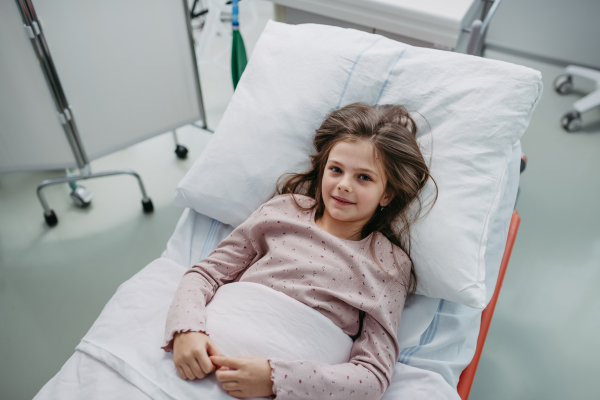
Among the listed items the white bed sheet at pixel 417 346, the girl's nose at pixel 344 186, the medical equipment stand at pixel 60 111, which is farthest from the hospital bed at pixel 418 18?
the girl's nose at pixel 344 186

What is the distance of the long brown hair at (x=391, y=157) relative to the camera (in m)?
0.89

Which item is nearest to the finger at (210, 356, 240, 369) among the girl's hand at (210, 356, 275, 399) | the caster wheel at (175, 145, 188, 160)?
the girl's hand at (210, 356, 275, 399)

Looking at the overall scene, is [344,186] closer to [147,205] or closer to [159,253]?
[159,253]

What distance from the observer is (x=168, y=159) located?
2033mm

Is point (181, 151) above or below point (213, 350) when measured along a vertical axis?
below

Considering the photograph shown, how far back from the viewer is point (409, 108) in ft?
3.36

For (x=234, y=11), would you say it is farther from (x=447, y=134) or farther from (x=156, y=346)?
(x=156, y=346)

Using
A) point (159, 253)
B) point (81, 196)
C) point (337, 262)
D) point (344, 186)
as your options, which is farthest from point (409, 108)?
point (81, 196)

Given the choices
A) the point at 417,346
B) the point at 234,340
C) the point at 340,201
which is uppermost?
the point at 340,201

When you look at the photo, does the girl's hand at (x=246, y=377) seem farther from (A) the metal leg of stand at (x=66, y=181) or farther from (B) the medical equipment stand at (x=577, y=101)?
(B) the medical equipment stand at (x=577, y=101)

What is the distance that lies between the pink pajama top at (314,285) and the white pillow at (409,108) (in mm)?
101

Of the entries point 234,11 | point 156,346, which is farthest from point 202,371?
point 234,11

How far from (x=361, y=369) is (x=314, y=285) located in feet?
0.62

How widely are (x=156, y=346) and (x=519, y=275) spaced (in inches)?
51.2
